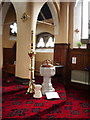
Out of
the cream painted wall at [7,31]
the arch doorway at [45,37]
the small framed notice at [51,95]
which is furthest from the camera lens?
the cream painted wall at [7,31]

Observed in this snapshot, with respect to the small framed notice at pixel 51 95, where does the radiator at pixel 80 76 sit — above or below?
above

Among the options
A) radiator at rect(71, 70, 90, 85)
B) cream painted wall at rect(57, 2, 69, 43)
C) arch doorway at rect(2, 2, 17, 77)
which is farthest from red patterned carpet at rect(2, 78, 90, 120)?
Result: arch doorway at rect(2, 2, 17, 77)

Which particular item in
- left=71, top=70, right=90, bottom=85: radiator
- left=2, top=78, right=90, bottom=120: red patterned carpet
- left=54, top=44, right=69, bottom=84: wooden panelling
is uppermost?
left=54, top=44, right=69, bottom=84: wooden panelling

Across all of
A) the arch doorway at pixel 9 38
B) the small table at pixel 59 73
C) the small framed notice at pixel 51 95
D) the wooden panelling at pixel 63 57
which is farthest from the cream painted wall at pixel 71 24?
the arch doorway at pixel 9 38

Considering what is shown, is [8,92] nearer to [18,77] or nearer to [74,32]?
[18,77]

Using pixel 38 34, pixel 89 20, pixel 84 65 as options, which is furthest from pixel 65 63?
pixel 38 34

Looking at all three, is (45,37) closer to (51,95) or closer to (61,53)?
(61,53)

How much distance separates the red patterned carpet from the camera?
111 inches

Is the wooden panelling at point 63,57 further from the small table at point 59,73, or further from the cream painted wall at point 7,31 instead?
the cream painted wall at point 7,31

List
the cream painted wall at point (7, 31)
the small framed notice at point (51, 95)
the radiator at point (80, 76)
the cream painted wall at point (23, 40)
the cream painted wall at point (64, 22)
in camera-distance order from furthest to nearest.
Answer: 1. the cream painted wall at point (7, 31)
2. the cream painted wall at point (64, 22)
3. the radiator at point (80, 76)
4. the cream painted wall at point (23, 40)
5. the small framed notice at point (51, 95)

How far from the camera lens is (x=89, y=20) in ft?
17.7

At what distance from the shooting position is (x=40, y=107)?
10.1ft

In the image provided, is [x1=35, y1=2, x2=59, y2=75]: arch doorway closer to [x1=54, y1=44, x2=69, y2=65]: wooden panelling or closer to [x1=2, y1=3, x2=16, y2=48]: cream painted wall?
[x1=54, y1=44, x2=69, y2=65]: wooden panelling

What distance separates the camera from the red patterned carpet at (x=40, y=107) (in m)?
2.81
